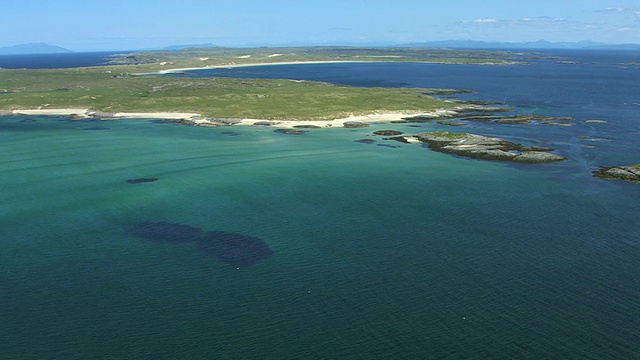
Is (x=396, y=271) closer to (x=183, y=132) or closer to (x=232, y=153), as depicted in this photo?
(x=232, y=153)

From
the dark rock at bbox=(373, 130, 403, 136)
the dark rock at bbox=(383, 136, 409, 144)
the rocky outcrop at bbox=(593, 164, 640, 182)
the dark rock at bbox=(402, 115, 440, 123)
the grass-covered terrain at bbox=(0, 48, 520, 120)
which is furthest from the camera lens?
the grass-covered terrain at bbox=(0, 48, 520, 120)

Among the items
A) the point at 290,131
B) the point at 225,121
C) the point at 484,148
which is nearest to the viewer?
the point at 484,148

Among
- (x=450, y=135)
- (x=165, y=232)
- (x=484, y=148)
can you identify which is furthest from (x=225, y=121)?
(x=165, y=232)

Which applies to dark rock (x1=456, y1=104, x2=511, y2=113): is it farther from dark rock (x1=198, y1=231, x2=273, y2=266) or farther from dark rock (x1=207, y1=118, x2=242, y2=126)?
dark rock (x1=198, y1=231, x2=273, y2=266)

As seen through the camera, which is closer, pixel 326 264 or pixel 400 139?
pixel 326 264

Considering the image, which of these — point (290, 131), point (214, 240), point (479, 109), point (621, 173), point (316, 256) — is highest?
point (479, 109)

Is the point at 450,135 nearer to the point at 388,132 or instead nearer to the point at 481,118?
the point at 388,132

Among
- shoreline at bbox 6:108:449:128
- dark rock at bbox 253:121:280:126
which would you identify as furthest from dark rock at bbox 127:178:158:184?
dark rock at bbox 253:121:280:126
